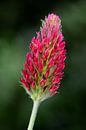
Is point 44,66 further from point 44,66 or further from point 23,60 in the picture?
point 23,60

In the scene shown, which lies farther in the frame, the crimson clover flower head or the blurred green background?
the blurred green background

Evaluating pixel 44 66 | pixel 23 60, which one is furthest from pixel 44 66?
pixel 23 60

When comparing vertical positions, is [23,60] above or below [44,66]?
above

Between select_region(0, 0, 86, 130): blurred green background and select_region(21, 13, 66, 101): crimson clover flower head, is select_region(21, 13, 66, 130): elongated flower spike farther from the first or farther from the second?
select_region(0, 0, 86, 130): blurred green background

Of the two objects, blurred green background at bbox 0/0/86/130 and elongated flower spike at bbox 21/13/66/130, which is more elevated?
blurred green background at bbox 0/0/86/130

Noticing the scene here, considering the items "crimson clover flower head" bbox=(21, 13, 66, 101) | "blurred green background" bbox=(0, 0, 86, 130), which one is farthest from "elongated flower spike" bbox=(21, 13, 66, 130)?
"blurred green background" bbox=(0, 0, 86, 130)

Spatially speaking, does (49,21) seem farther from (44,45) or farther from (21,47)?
(21,47)

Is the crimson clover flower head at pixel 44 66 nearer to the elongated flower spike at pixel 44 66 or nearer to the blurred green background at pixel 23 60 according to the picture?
the elongated flower spike at pixel 44 66
